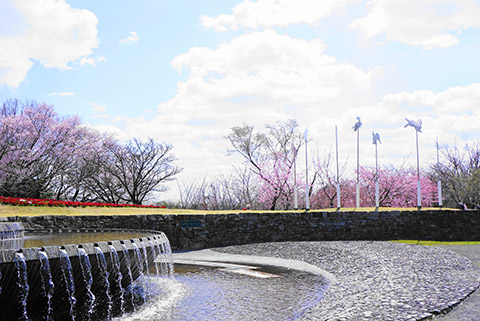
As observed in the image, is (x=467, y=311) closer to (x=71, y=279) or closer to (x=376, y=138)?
(x=71, y=279)

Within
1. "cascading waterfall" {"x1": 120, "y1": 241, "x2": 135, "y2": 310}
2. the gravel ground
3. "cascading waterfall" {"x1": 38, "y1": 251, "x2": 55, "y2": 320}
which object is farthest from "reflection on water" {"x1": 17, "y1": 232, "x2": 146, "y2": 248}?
the gravel ground

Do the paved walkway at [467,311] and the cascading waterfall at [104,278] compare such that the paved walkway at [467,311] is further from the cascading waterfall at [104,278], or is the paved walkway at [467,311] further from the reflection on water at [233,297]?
the cascading waterfall at [104,278]

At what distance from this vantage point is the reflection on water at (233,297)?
5.63m

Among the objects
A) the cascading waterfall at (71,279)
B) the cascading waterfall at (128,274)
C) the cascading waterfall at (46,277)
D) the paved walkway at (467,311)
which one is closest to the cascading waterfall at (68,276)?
the cascading waterfall at (71,279)

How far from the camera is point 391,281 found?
6.86 m

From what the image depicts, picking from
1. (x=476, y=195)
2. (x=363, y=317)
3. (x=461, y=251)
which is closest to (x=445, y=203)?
(x=476, y=195)

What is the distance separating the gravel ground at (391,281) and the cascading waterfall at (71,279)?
2.77 m

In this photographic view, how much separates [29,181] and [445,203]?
98.2 ft

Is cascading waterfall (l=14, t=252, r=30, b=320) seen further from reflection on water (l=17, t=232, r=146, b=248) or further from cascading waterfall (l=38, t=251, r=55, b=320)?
reflection on water (l=17, t=232, r=146, b=248)

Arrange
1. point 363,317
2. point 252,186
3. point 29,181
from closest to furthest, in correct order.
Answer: point 363,317
point 29,181
point 252,186

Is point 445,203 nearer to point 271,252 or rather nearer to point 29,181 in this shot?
point 271,252

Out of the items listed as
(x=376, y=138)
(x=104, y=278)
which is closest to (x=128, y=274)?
(x=104, y=278)

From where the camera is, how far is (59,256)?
4.88 m

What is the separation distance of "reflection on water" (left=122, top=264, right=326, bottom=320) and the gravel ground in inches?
17.2
